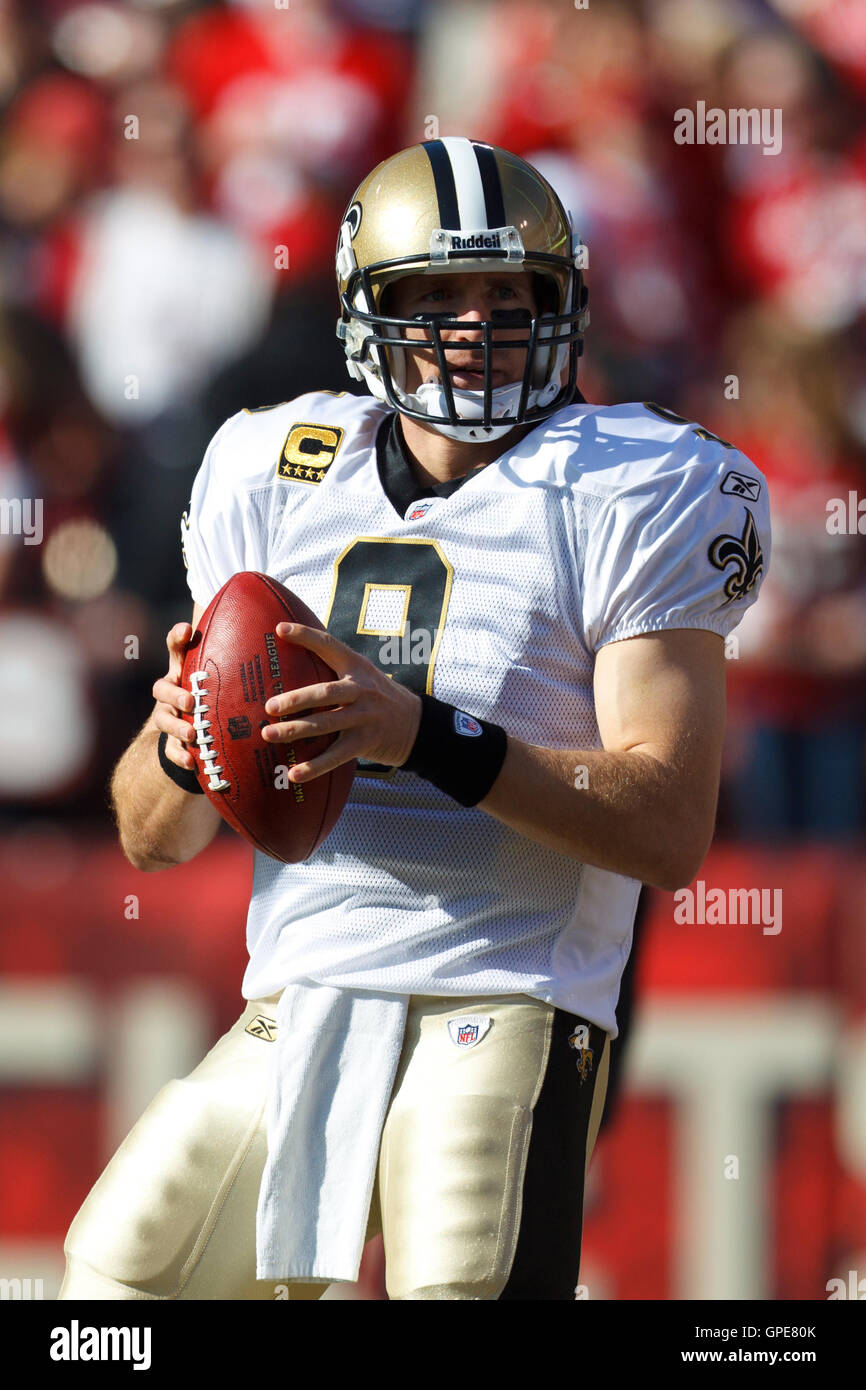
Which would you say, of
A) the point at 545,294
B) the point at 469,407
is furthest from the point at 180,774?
the point at 545,294

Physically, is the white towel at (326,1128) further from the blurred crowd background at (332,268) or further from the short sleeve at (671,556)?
the blurred crowd background at (332,268)

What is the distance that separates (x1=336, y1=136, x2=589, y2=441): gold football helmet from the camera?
2.02 meters

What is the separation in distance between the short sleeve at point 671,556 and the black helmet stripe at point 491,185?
39cm

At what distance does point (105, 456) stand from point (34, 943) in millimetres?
1192

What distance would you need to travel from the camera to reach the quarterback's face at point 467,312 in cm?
202

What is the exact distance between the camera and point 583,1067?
6.11 feet

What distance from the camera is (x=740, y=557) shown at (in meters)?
1.96

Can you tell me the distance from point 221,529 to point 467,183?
0.53 metres

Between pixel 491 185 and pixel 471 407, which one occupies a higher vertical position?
pixel 491 185

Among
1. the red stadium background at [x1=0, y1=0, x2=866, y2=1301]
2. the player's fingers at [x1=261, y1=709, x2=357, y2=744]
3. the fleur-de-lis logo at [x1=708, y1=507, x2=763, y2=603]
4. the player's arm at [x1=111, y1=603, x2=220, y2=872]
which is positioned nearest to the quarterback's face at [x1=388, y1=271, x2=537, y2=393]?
the fleur-de-lis logo at [x1=708, y1=507, x2=763, y2=603]

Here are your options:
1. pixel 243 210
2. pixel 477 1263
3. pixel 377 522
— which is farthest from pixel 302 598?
pixel 243 210

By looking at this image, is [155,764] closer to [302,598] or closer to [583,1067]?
[302,598]

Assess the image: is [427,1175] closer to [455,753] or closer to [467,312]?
[455,753]

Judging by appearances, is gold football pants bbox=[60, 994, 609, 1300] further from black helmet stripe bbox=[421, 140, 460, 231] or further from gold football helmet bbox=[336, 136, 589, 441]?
black helmet stripe bbox=[421, 140, 460, 231]
